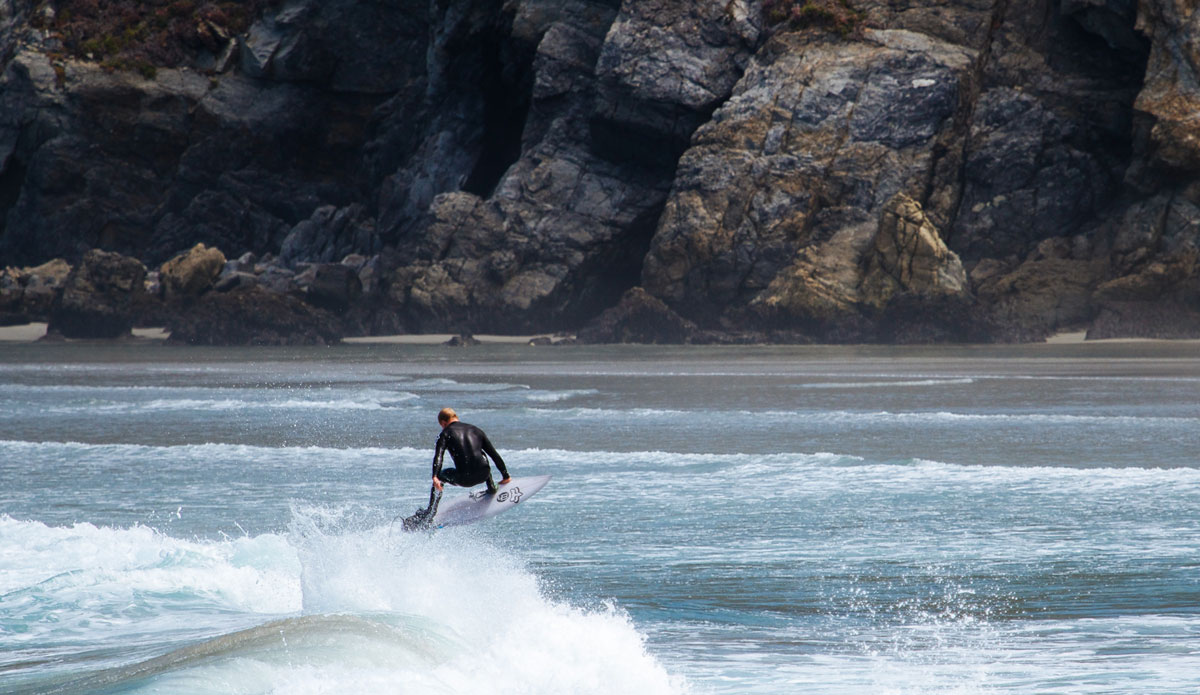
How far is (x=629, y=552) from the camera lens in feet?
39.2

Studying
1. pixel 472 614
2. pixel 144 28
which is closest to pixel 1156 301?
pixel 472 614

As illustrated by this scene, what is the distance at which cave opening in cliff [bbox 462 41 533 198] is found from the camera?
70000 millimetres

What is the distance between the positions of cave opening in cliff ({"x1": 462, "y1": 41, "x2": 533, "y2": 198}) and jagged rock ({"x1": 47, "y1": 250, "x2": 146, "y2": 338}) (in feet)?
65.5

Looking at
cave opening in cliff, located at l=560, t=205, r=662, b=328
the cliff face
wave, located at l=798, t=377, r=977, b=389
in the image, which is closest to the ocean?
wave, located at l=798, t=377, r=977, b=389

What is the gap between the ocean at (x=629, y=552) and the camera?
316 inches

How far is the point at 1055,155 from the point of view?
5288cm

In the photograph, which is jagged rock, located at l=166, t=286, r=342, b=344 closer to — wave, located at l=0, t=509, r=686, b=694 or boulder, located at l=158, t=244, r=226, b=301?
boulder, located at l=158, t=244, r=226, b=301

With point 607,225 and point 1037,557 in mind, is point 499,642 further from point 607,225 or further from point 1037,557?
point 607,225

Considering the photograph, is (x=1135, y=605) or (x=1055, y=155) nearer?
(x=1135, y=605)

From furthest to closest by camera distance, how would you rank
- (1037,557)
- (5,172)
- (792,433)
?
(5,172)
(792,433)
(1037,557)

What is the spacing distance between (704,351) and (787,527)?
119ft

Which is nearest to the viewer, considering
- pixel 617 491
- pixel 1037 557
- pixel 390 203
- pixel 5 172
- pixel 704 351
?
pixel 1037 557

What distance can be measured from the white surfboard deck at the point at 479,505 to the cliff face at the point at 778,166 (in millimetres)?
41713

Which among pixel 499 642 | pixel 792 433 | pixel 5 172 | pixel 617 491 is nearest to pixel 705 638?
pixel 499 642
